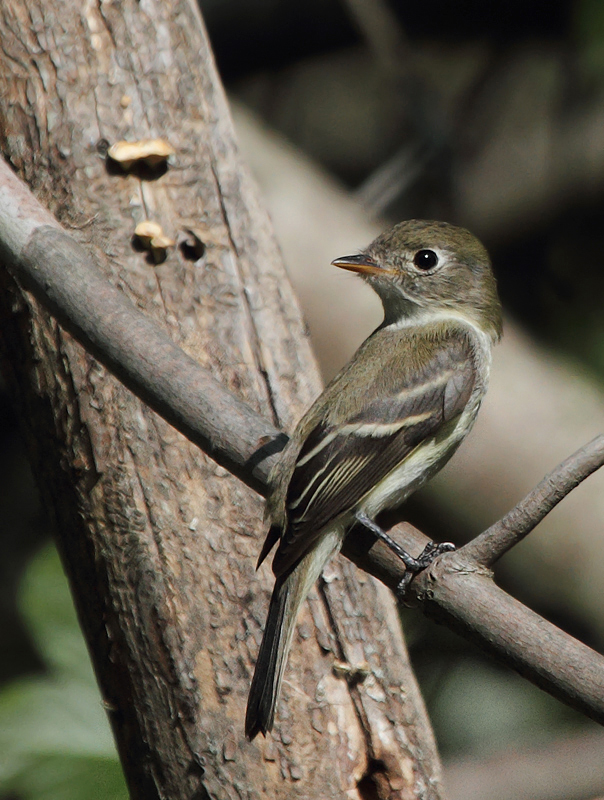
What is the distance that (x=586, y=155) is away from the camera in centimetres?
669

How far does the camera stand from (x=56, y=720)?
3.39 meters

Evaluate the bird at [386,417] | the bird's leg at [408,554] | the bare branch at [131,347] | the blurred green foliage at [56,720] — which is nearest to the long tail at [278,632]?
the bird at [386,417]

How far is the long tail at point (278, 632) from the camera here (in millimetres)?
2566

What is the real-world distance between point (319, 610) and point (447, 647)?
2034mm

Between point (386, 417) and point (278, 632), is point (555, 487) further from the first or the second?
point (386, 417)

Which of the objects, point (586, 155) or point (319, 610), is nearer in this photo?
point (319, 610)

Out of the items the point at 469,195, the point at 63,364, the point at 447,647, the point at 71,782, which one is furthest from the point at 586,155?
the point at 71,782

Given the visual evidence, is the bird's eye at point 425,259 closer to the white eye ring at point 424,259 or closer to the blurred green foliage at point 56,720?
the white eye ring at point 424,259

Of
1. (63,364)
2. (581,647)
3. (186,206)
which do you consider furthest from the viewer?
(186,206)

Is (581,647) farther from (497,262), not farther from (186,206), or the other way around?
(497,262)

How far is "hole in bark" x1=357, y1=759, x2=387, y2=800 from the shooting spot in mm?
2898

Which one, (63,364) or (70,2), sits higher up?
(70,2)

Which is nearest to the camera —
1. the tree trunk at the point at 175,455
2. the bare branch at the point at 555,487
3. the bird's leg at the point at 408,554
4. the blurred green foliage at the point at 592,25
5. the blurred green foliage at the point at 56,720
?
the bare branch at the point at 555,487

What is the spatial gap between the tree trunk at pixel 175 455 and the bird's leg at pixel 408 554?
334mm
